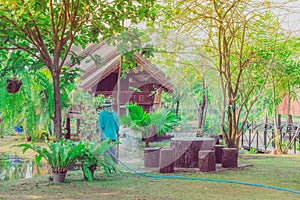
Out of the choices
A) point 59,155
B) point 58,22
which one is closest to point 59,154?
point 59,155

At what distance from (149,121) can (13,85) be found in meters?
5.04

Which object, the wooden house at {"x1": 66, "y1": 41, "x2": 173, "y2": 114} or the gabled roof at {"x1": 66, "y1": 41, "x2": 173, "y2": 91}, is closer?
the gabled roof at {"x1": 66, "y1": 41, "x2": 173, "y2": 91}

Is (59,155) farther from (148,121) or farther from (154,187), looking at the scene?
(148,121)

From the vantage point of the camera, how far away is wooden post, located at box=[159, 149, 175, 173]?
6477 mm

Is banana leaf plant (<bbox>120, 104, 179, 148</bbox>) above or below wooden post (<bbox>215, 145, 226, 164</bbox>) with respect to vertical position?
above

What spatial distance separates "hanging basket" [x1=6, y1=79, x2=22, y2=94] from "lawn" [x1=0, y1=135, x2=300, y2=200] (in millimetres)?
1461

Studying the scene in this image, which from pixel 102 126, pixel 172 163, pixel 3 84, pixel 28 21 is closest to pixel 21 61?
pixel 3 84

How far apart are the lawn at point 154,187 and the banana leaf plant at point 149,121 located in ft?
14.1

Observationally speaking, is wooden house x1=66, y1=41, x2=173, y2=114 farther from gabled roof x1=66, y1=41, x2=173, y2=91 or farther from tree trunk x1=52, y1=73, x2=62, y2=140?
tree trunk x1=52, y1=73, x2=62, y2=140

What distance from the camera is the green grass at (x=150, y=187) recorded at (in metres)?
4.75

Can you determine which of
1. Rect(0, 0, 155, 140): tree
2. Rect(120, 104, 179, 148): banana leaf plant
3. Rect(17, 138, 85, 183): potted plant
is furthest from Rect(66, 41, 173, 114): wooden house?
Rect(17, 138, 85, 183): potted plant

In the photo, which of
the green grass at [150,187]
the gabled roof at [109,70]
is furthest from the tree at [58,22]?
the gabled roof at [109,70]

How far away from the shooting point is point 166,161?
21.3 feet

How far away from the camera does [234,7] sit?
7.02 meters
